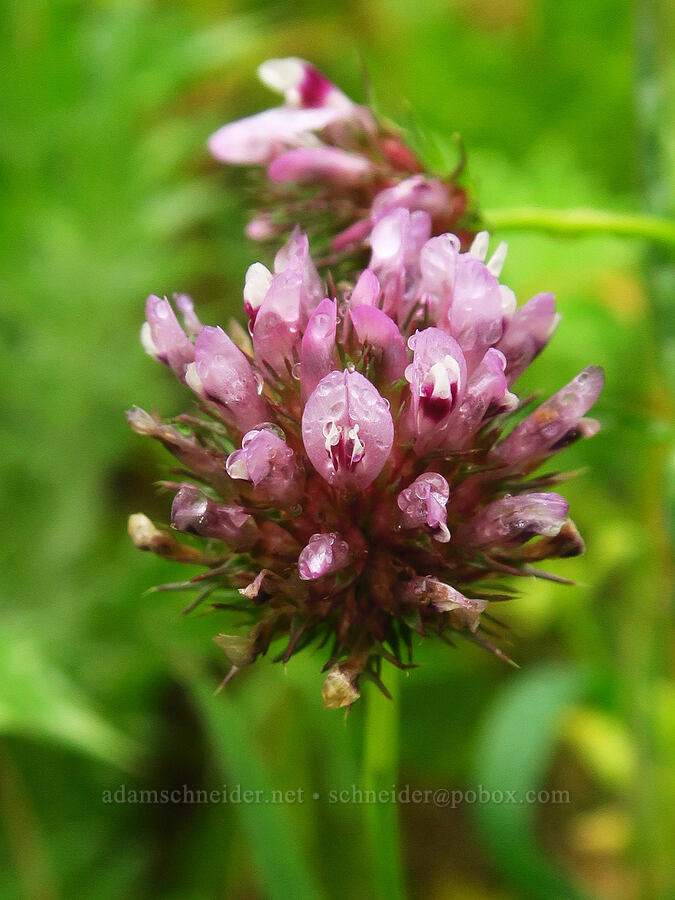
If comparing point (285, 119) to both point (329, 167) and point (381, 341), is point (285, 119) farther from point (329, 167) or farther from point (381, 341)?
point (381, 341)

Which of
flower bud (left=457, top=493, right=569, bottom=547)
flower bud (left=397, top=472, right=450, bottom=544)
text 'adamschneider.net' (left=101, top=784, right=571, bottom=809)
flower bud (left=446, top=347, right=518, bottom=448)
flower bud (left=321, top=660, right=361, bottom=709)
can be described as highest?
flower bud (left=446, top=347, right=518, bottom=448)

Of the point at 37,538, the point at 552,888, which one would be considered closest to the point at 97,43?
the point at 37,538

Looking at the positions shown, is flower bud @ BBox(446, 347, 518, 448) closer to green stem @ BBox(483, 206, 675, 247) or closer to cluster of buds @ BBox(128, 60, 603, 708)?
cluster of buds @ BBox(128, 60, 603, 708)

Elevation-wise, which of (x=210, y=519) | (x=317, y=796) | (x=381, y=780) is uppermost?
(x=210, y=519)

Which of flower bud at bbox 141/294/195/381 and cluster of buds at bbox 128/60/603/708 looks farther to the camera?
flower bud at bbox 141/294/195/381

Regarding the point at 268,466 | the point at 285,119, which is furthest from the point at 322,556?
the point at 285,119

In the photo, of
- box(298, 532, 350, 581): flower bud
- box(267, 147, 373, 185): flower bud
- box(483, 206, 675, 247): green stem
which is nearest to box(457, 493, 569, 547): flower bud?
box(298, 532, 350, 581): flower bud
